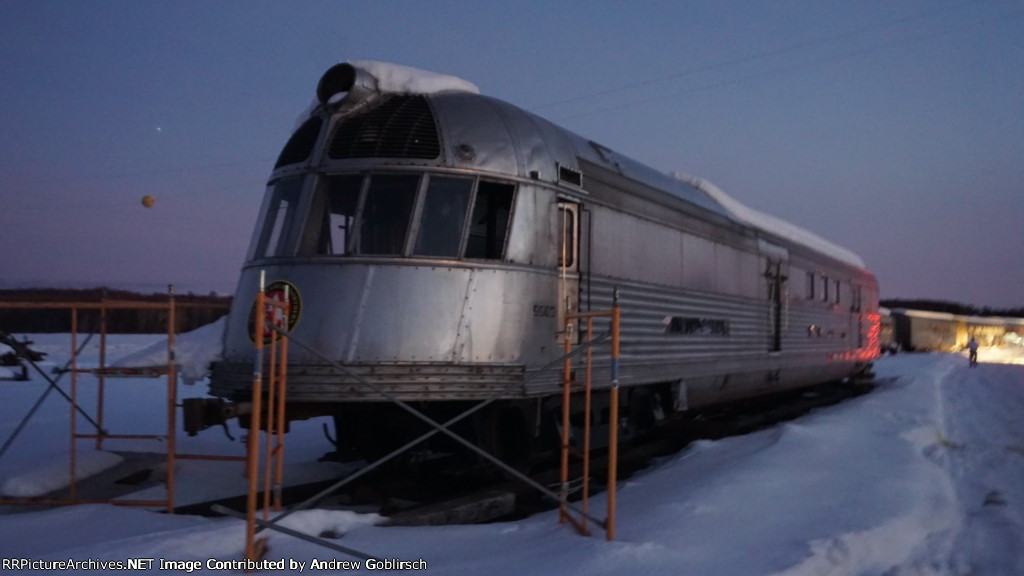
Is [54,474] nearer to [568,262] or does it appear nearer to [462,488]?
[462,488]

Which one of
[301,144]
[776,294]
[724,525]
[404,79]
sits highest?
[404,79]

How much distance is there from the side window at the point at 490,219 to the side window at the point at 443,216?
0.13 metres

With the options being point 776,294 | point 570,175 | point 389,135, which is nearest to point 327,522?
point 389,135

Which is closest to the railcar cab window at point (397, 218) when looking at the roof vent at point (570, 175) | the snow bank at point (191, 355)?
the roof vent at point (570, 175)

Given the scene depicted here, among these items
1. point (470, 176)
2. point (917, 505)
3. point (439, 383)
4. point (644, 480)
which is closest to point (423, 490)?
point (439, 383)

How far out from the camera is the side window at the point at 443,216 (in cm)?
704

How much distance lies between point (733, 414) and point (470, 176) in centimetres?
883

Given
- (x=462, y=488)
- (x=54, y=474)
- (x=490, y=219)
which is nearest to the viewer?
(x=490, y=219)

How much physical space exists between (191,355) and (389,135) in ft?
9.22

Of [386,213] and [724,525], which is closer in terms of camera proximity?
[724,525]

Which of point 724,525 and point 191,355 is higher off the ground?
point 191,355

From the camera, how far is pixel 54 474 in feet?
24.8

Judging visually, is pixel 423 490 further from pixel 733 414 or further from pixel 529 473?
pixel 733 414

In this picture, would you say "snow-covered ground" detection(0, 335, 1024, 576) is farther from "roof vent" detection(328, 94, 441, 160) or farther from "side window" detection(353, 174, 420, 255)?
"roof vent" detection(328, 94, 441, 160)
